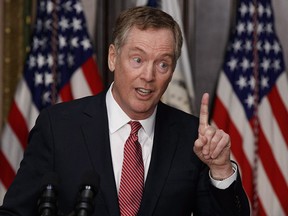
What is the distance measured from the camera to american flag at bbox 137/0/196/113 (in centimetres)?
387

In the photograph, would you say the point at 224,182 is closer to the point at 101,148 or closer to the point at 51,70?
the point at 101,148

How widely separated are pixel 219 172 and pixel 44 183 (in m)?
→ 0.70

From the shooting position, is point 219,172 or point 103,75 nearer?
point 219,172

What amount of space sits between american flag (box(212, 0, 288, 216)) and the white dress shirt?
1.65 meters

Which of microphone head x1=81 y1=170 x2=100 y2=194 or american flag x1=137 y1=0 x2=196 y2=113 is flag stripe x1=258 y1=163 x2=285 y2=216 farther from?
microphone head x1=81 y1=170 x2=100 y2=194

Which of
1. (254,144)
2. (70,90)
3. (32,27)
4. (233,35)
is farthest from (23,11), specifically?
(254,144)

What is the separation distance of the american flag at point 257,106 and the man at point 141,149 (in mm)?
1637

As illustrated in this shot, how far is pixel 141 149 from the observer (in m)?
2.28

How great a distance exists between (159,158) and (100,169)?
222mm

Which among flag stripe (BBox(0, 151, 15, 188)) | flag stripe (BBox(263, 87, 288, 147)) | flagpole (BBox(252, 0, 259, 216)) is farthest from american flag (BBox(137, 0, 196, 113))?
flag stripe (BBox(0, 151, 15, 188))

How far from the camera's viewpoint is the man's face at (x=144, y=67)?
2.19 meters

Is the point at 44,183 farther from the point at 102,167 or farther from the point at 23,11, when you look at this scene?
the point at 23,11

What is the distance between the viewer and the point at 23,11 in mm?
3906

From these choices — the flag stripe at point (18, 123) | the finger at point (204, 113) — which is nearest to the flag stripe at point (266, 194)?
the flag stripe at point (18, 123)
